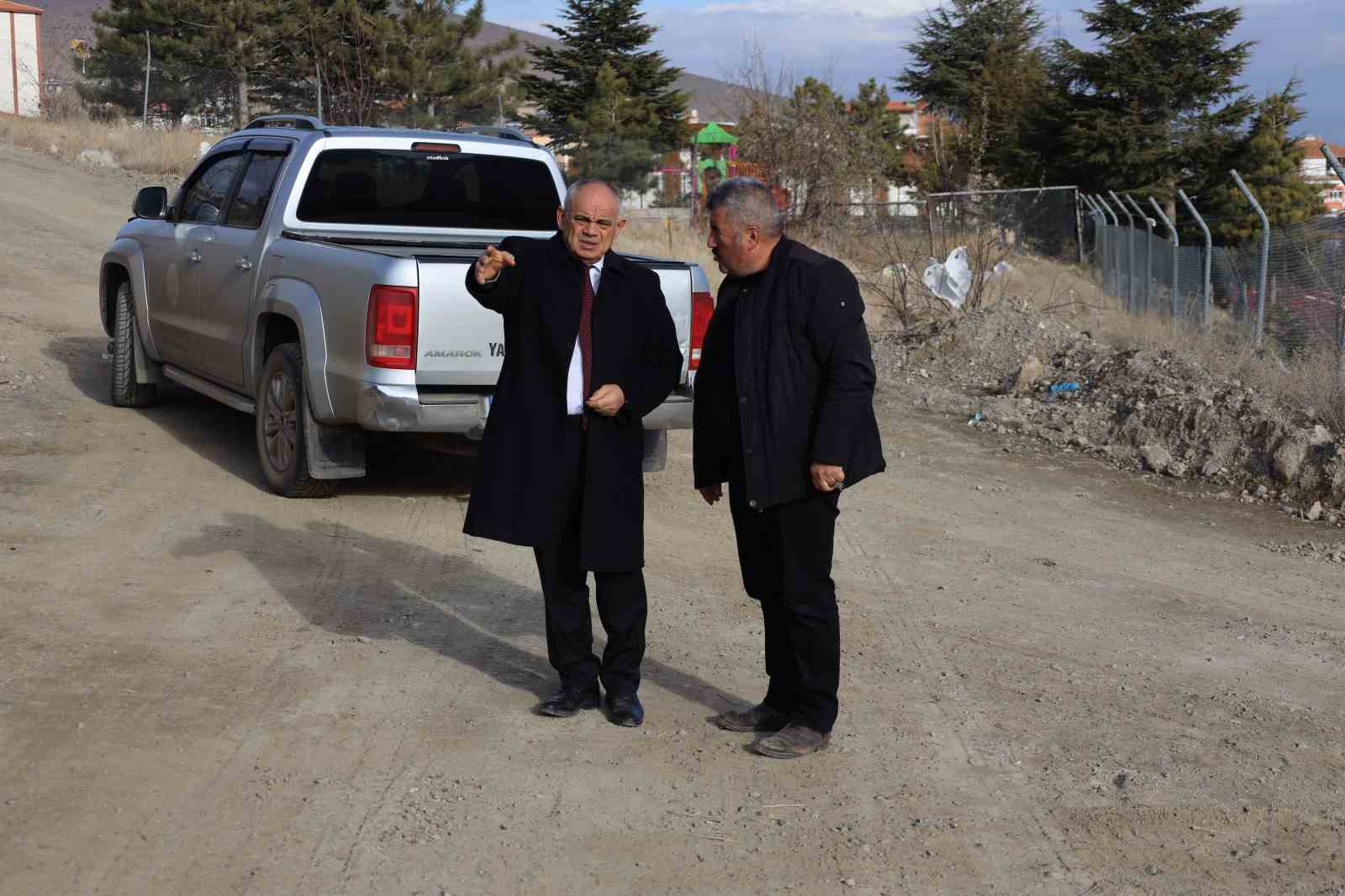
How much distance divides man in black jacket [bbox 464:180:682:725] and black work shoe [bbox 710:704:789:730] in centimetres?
58

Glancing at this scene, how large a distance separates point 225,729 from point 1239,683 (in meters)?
3.78

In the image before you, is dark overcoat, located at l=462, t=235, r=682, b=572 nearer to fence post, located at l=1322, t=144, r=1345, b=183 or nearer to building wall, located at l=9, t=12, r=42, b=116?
fence post, located at l=1322, t=144, r=1345, b=183

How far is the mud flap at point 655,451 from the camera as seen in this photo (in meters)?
8.83

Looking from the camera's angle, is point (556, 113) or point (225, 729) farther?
point (556, 113)

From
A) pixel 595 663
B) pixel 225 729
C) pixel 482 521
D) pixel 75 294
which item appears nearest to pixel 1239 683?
pixel 595 663

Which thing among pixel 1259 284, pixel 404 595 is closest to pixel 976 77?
pixel 1259 284

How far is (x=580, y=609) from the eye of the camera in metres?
5.09

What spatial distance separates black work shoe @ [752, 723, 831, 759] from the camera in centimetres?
477

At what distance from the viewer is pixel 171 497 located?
26.7 ft

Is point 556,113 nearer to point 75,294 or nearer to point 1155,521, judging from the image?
point 75,294

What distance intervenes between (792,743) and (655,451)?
423 centimetres

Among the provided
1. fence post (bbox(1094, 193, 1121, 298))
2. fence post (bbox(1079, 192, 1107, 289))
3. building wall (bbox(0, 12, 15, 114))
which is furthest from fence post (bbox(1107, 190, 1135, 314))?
building wall (bbox(0, 12, 15, 114))

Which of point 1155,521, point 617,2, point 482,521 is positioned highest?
point 617,2

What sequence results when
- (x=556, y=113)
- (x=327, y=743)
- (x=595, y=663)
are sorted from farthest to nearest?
1. (x=556, y=113)
2. (x=595, y=663)
3. (x=327, y=743)
